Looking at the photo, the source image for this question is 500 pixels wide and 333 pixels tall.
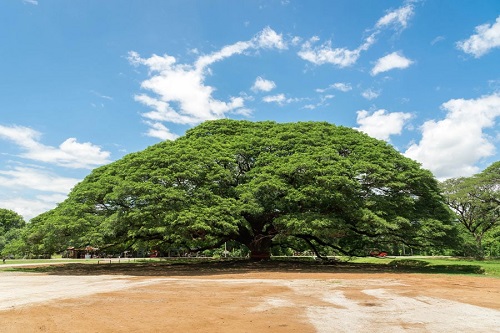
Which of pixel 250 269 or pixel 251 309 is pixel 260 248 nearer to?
pixel 250 269

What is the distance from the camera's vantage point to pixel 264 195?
21.5 m

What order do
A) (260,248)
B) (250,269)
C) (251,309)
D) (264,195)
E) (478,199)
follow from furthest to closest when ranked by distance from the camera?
(478,199) → (260,248) → (250,269) → (264,195) → (251,309)

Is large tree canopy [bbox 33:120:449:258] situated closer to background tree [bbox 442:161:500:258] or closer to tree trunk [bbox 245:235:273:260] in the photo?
tree trunk [bbox 245:235:273:260]

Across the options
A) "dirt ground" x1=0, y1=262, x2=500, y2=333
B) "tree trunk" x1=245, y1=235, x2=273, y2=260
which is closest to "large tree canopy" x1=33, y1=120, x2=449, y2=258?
"tree trunk" x1=245, y1=235, x2=273, y2=260

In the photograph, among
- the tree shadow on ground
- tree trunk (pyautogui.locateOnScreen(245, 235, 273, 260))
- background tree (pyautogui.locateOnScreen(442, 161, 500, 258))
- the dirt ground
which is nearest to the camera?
the dirt ground

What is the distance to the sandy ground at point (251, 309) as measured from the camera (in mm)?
7070

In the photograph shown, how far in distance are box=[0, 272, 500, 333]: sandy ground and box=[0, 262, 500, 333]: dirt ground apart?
0.02m

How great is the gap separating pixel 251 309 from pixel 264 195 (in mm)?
12725

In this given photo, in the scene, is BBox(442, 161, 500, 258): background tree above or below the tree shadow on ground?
above

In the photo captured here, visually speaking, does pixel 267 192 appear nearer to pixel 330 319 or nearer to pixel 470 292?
pixel 470 292

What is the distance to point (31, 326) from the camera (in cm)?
712

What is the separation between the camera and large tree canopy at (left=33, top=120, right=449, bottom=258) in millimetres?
19812

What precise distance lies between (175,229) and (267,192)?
18.3 ft

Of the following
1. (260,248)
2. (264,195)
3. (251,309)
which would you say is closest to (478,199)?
(260,248)
